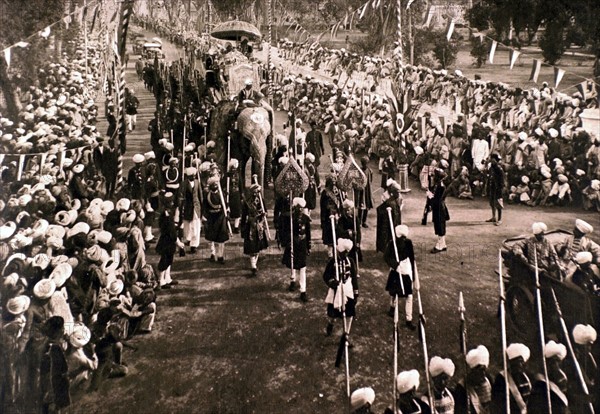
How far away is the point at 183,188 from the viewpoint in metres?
9.03

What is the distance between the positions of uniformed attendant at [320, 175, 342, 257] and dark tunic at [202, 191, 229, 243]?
166cm

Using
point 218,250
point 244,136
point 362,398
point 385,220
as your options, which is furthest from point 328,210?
point 362,398

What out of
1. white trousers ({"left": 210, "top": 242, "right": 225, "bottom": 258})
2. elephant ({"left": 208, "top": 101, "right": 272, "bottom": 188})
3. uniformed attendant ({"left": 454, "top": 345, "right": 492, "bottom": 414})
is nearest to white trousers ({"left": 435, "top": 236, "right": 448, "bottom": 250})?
white trousers ({"left": 210, "top": 242, "right": 225, "bottom": 258})

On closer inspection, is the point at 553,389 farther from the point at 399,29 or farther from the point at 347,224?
the point at 399,29

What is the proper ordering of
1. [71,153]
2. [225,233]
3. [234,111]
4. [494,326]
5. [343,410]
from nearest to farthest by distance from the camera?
[343,410] → [494,326] → [225,233] → [71,153] → [234,111]

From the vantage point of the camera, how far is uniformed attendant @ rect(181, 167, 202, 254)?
29.5 ft

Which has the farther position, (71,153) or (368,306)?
(71,153)

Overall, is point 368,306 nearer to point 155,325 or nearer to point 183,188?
point 155,325

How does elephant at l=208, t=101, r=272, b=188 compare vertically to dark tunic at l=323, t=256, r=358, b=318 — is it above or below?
above

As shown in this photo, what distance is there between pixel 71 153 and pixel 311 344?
651cm

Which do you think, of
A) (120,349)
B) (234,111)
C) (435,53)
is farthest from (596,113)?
(120,349)

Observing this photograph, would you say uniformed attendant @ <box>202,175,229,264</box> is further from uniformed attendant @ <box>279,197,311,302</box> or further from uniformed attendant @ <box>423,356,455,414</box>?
uniformed attendant @ <box>423,356,455,414</box>

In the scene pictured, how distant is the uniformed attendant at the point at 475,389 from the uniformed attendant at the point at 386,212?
374 cm

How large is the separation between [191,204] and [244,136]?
2.83m
